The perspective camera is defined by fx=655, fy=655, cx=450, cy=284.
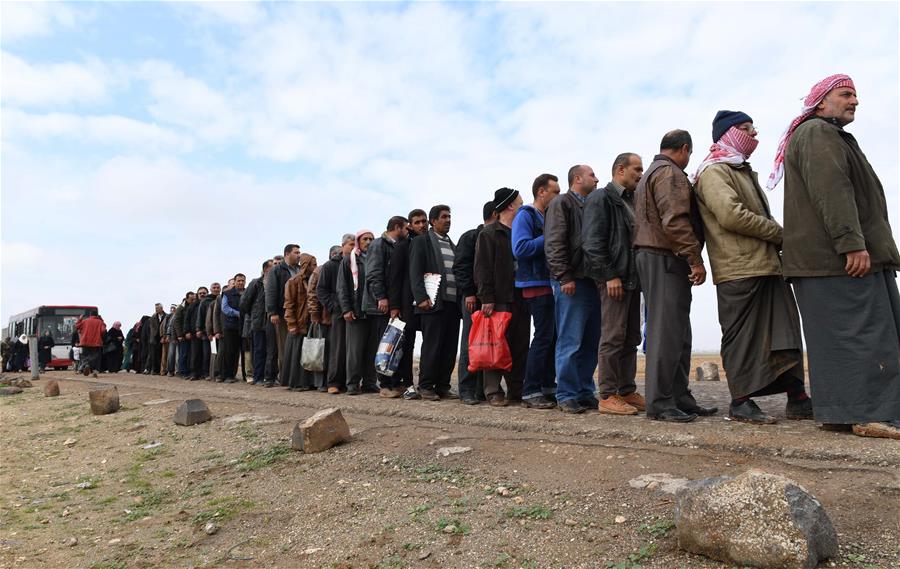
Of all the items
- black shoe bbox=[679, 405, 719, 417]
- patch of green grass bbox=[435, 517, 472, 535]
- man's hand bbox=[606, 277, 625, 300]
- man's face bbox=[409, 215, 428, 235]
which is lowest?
patch of green grass bbox=[435, 517, 472, 535]

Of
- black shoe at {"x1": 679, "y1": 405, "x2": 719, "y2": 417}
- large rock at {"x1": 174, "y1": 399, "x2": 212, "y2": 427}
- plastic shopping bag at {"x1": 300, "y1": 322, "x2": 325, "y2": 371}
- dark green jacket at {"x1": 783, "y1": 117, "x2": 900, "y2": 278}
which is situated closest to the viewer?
dark green jacket at {"x1": 783, "y1": 117, "x2": 900, "y2": 278}

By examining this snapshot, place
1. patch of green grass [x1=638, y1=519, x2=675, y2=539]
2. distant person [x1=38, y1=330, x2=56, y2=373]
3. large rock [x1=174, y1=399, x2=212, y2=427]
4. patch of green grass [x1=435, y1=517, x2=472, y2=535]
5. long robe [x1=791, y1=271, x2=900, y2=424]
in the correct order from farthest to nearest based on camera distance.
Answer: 1. distant person [x1=38, y1=330, x2=56, y2=373]
2. large rock [x1=174, y1=399, x2=212, y2=427]
3. long robe [x1=791, y1=271, x2=900, y2=424]
4. patch of green grass [x1=435, y1=517, x2=472, y2=535]
5. patch of green grass [x1=638, y1=519, x2=675, y2=539]

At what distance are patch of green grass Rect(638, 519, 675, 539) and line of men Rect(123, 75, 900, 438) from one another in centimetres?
168

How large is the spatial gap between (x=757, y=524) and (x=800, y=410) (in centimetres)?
252

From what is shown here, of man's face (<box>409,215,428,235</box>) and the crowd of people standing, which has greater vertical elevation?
man's face (<box>409,215,428,235</box>)

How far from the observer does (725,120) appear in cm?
478

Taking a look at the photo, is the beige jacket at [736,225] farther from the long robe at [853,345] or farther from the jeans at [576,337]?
the jeans at [576,337]

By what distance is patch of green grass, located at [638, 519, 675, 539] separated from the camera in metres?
2.77

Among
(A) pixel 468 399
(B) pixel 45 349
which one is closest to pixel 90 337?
(B) pixel 45 349

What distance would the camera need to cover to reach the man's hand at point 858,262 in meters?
3.81

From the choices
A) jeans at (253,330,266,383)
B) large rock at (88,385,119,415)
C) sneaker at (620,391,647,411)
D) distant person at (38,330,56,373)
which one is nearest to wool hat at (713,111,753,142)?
sneaker at (620,391,647,411)

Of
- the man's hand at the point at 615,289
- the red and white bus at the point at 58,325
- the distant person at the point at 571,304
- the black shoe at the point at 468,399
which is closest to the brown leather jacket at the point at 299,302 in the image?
the black shoe at the point at 468,399

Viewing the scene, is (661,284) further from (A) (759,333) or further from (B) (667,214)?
(A) (759,333)

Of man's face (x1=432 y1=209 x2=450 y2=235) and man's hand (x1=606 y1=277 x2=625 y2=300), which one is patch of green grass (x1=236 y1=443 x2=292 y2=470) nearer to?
man's hand (x1=606 y1=277 x2=625 y2=300)
